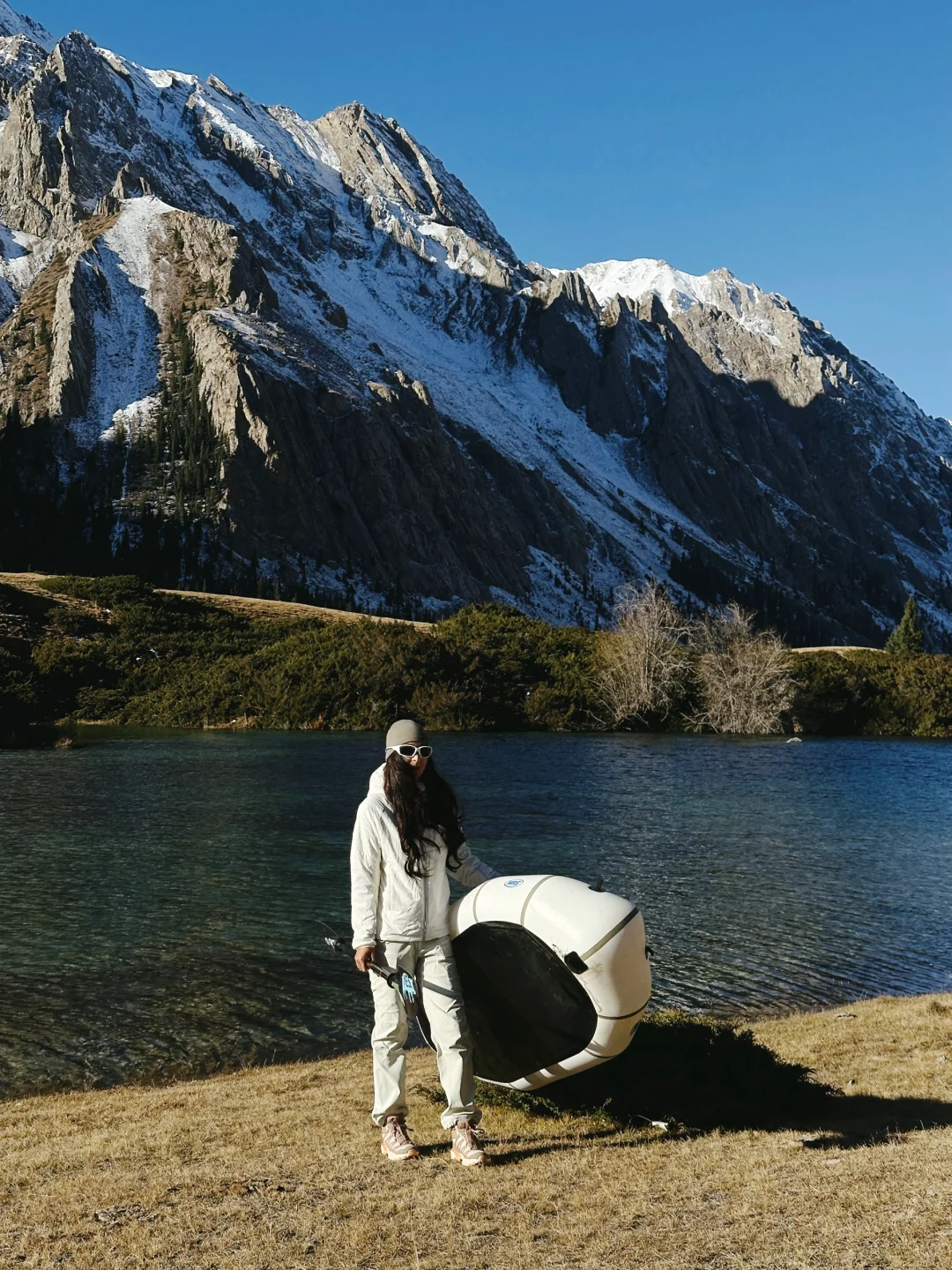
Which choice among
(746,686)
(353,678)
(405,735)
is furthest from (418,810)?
(746,686)

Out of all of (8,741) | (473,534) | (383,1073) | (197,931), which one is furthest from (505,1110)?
(473,534)

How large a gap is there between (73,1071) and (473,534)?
482ft

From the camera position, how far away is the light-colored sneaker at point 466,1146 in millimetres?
7121

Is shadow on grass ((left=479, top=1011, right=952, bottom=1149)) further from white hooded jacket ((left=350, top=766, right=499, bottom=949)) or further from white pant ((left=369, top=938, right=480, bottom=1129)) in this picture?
white hooded jacket ((left=350, top=766, right=499, bottom=949))

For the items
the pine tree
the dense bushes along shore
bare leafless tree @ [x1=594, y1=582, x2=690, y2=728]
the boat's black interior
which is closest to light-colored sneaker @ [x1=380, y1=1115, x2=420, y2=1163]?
the boat's black interior

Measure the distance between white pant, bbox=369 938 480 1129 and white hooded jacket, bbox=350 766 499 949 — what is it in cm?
11

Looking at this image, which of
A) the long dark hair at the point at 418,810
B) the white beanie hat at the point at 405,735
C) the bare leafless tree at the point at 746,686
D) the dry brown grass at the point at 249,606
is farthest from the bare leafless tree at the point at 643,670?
the white beanie hat at the point at 405,735

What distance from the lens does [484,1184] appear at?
22.2 feet

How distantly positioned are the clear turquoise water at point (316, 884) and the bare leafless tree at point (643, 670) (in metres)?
17.1

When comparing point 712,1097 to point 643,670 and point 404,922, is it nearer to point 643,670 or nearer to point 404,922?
point 404,922

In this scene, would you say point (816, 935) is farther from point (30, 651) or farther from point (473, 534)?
point (473, 534)

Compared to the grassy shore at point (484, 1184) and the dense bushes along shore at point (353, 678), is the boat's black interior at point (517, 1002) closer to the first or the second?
the grassy shore at point (484, 1184)

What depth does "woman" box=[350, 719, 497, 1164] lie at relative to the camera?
752 centimetres

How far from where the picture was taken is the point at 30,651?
59719mm
